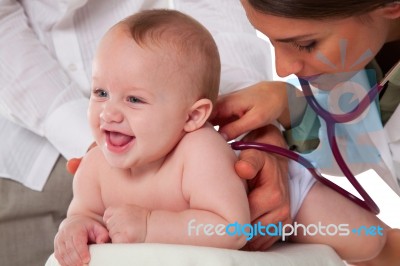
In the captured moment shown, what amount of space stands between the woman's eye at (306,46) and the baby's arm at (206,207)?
0.67ft

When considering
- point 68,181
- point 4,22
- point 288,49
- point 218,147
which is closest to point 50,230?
point 68,181

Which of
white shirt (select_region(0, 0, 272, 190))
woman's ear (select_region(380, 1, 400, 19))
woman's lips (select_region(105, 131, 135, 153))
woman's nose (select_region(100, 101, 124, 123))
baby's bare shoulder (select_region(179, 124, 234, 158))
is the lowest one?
white shirt (select_region(0, 0, 272, 190))

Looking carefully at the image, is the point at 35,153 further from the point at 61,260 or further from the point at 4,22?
the point at 61,260

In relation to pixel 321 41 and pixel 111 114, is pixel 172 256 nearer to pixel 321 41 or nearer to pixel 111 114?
pixel 111 114

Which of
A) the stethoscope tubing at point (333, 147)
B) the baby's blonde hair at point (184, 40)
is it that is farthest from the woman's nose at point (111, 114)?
the stethoscope tubing at point (333, 147)

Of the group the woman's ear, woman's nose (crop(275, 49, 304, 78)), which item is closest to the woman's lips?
woman's nose (crop(275, 49, 304, 78))

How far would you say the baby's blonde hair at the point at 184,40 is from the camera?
88 cm

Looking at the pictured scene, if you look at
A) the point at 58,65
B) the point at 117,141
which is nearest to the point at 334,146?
the point at 117,141

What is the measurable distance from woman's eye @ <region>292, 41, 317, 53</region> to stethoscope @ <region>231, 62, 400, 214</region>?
77 millimetres

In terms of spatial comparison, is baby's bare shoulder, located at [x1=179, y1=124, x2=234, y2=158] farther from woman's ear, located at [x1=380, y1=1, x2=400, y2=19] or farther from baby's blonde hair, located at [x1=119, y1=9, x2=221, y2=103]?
woman's ear, located at [x1=380, y1=1, x2=400, y2=19]

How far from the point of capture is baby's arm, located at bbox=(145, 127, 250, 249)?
82 centimetres

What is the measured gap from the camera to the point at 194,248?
0.76 meters

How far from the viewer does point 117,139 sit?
88cm

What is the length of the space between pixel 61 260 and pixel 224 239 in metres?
0.24
